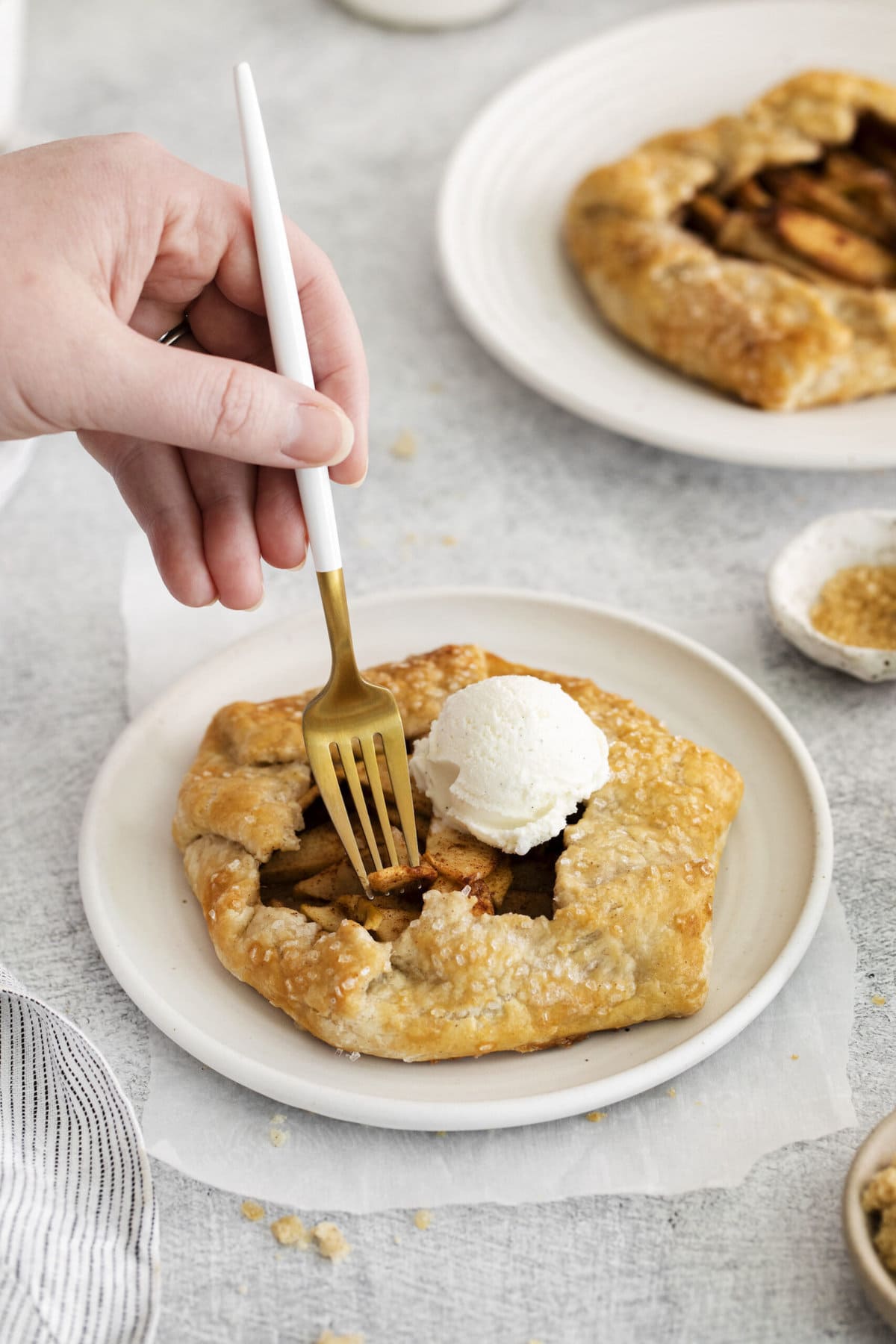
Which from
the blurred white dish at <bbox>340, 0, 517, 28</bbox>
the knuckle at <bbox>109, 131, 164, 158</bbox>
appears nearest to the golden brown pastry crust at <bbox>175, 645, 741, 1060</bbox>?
the knuckle at <bbox>109, 131, 164, 158</bbox>

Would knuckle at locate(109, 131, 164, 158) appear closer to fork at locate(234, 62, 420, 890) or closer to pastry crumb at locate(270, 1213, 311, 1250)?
fork at locate(234, 62, 420, 890)

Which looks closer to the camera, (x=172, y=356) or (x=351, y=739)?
(x=172, y=356)

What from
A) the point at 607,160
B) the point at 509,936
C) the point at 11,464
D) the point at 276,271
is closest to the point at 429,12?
the point at 607,160

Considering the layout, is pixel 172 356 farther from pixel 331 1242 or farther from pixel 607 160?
pixel 607 160

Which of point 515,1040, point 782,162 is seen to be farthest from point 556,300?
point 515,1040

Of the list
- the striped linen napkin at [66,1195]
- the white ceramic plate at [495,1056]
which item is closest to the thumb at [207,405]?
the white ceramic plate at [495,1056]
